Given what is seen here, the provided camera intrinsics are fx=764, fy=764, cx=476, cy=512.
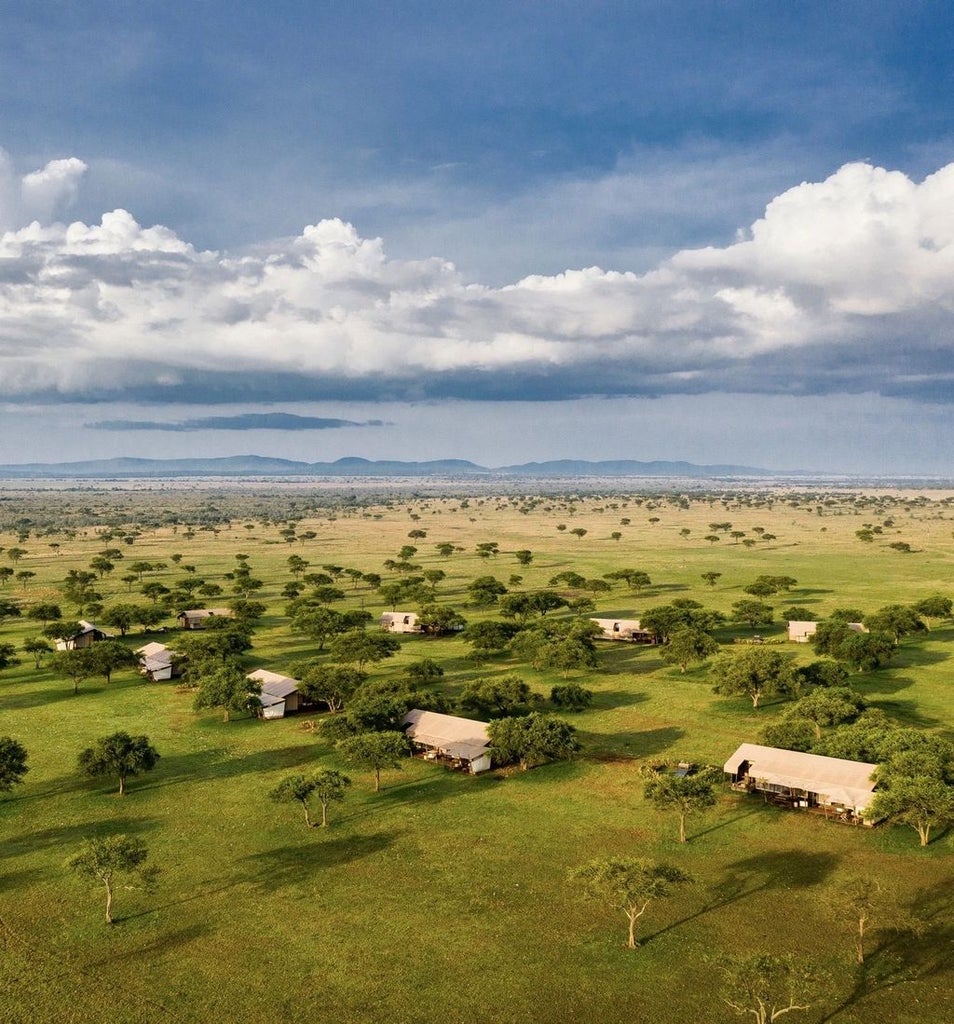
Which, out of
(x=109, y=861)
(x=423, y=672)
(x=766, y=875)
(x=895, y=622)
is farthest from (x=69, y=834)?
(x=895, y=622)

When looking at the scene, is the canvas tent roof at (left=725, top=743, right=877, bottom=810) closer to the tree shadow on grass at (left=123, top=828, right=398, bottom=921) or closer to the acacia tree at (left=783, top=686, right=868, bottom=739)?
the acacia tree at (left=783, top=686, right=868, bottom=739)

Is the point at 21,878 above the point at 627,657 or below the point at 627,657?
below

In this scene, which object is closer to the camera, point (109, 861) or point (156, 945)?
point (156, 945)

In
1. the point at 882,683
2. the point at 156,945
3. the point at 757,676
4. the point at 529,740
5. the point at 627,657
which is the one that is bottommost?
the point at 156,945

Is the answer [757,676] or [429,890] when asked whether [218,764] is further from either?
[757,676]

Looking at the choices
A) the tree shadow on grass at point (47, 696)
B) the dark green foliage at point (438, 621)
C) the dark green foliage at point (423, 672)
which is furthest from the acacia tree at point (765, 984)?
the dark green foliage at point (438, 621)

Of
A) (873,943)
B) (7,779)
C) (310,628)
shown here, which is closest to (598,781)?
(873,943)

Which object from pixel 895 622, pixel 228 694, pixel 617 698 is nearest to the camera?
pixel 228 694
